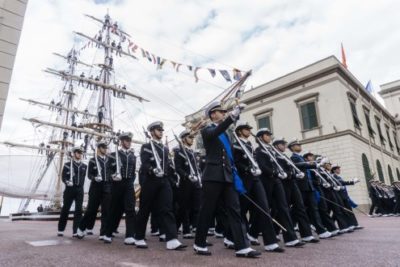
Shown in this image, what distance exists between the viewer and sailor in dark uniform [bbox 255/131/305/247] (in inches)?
179

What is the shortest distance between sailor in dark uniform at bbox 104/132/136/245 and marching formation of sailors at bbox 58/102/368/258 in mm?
17

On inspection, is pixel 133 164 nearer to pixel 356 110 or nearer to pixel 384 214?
pixel 384 214

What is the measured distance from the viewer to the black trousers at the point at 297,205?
5012mm

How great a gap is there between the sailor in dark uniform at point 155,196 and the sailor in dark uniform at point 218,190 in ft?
2.27

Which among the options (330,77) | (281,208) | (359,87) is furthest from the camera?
(359,87)

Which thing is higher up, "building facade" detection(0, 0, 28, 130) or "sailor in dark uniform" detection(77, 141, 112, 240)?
"building facade" detection(0, 0, 28, 130)

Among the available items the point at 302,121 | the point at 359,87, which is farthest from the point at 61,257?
the point at 359,87

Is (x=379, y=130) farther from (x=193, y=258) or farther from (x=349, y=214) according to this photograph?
(x=193, y=258)

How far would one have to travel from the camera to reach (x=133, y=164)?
5.85 m

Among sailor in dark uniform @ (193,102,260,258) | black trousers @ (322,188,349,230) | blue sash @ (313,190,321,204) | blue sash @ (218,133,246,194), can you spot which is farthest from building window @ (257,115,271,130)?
sailor in dark uniform @ (193,102,260,258)

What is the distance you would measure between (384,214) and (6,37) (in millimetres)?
17200

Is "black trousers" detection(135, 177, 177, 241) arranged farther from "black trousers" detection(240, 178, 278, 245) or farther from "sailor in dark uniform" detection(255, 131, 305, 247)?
"sailor in dark uniform" detection(255, 131, 305, 247)

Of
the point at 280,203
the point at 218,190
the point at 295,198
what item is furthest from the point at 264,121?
the point at 218,190

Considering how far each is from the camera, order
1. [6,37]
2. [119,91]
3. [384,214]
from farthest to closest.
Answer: [119,91] < [384,214] < [6,37]
